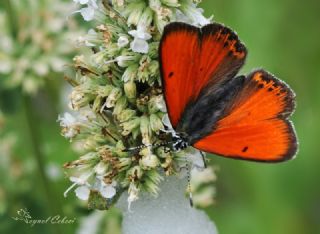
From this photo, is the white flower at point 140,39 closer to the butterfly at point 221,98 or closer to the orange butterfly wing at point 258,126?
the butterfly at point 221,98

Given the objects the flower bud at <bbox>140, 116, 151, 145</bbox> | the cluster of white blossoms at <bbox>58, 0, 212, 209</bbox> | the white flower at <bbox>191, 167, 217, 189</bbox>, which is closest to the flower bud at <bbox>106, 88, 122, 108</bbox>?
the cluster of white blossoms at <bbox>58, 0, 212, 209</bbox>

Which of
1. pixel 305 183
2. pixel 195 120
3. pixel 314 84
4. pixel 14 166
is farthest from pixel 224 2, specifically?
pixel 195 120

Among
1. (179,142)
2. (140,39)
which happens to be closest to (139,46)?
(140,39)

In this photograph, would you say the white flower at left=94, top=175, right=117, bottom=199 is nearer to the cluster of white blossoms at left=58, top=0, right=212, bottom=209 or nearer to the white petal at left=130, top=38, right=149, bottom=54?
the cluster of white blossoms at left=58, top=0, right=212, bottom=209

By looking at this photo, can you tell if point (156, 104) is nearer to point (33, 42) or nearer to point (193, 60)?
point (193, 60)

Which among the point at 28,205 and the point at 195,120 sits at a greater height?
the point at 195,120

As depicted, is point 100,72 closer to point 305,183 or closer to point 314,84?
point 305,183
